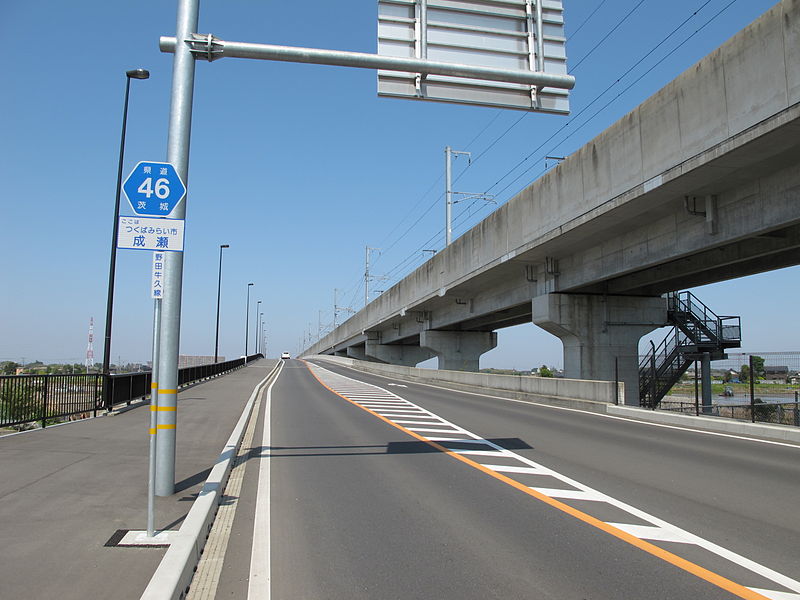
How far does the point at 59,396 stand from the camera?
1355cm

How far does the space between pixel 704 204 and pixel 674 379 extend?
1637 centimetres

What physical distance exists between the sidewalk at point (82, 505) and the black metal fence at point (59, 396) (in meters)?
Result: 0.75

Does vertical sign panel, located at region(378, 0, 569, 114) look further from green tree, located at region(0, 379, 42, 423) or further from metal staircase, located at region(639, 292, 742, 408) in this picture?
metal staircase, located at region(639, 292, 742, 408)

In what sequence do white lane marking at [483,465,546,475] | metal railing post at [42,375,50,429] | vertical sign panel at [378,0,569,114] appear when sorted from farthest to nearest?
1. metal railing post at [42,375,50,429]
2. vertical sign panel at [378,0,569,114]
3. white lane marking at [483,465,546,475]

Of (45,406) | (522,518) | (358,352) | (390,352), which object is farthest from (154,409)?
(358,352)

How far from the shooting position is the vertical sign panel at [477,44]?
945 cm

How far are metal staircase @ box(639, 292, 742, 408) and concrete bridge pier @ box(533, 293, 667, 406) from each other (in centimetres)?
414

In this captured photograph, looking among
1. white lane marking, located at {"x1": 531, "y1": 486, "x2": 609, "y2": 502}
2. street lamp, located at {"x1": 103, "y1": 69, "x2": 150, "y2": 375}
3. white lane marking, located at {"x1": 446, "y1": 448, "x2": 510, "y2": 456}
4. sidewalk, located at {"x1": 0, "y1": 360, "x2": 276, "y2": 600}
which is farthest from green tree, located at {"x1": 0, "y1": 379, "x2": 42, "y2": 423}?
white lane marking, located at {"x1": 531, "y1": 486, "x2": 609, "y2": 502}

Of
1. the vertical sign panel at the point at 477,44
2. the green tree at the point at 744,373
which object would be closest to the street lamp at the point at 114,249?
the vertical sign panel at the point at 477,44

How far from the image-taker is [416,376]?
1622 inches

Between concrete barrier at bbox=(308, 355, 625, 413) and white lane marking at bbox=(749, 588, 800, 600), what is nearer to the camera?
white lane marking at bbox=(749, 588, 800, 600)

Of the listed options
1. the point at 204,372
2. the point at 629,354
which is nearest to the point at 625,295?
the point at 629,354

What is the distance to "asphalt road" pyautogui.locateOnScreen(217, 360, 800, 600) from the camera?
472 centimetres

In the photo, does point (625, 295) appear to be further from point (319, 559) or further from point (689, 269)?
point (319, 559)
